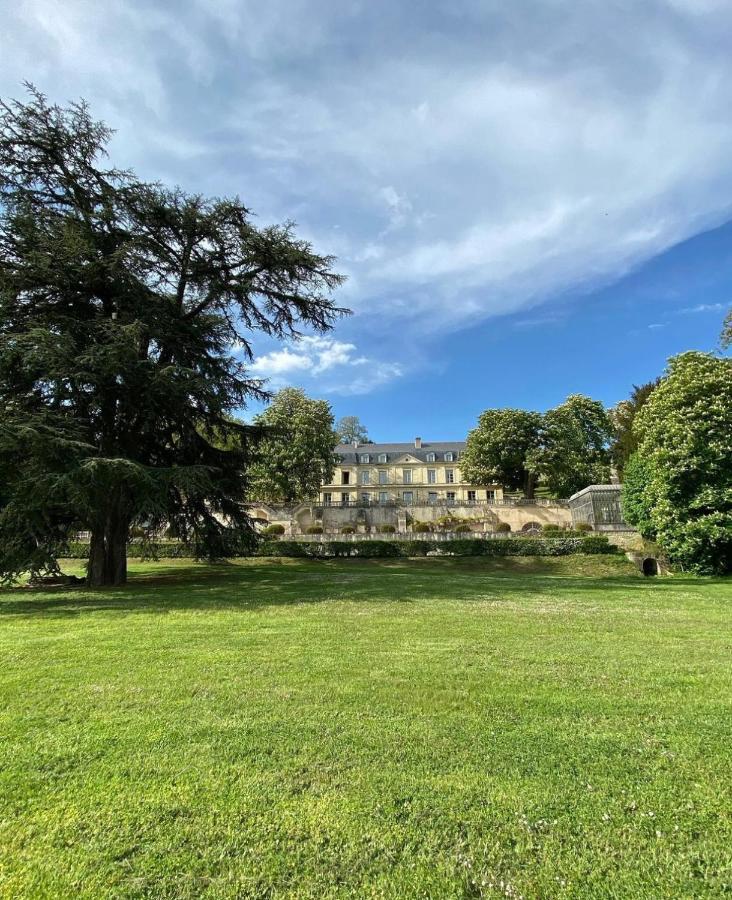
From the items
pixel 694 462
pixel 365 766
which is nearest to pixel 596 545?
pixel 694 462

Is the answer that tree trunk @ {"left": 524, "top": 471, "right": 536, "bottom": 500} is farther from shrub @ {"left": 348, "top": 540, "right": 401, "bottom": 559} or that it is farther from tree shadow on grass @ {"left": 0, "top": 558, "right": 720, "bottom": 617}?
tree shadow on grass @ {"left": 0, "top": 558, "right": 720, "bottom": 617}

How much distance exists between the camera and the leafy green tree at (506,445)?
44906mm

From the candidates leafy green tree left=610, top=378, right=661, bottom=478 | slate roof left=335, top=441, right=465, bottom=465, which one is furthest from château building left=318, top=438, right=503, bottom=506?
leafy green tree left=610, top=378, right=661, bottom=478

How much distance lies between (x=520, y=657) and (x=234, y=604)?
5.56m

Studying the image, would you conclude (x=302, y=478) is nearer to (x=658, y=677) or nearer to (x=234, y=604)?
(x=234, y=604)

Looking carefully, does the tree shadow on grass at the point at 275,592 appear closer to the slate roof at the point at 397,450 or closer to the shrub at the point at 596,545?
the shrub at the point at 596,545

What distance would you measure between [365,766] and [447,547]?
68.5 feet

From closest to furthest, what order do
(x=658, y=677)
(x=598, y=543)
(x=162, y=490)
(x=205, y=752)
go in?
1. (x=205, y=752)
2. (x=658, y=677)
3. (x=162, y=490)
4. (x=598, y=543)

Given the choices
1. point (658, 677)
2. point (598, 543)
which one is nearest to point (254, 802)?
point (658, 677)

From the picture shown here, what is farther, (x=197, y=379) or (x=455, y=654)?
(x=197, y=379)

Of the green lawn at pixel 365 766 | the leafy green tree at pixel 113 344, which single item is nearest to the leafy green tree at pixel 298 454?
the leafy green tree at pixel 113 344

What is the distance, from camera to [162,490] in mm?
11594

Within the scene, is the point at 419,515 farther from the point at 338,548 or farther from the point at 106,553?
the point at 106,553

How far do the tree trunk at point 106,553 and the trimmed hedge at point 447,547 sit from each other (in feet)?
32.0
